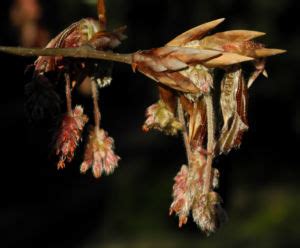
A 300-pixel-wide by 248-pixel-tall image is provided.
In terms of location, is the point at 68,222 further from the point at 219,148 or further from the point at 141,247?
the point at 219,148

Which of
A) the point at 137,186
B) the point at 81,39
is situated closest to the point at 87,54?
the point at 81,39

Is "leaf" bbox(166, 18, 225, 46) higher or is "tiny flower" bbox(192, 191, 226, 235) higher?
"leaf" bbox(166, 18, 225, 46)

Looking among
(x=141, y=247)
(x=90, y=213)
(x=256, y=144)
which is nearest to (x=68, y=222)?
(x=90, y=213)

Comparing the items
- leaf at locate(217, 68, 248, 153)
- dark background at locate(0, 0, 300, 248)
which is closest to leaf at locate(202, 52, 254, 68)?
leaf at locate(217, 68, 248, 153)

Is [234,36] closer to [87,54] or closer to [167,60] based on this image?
[167,60]

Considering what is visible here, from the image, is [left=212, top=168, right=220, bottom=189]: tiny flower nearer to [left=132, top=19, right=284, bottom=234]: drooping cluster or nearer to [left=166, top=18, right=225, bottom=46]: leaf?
[left=132, top=19, right=284, bottom=234]: drooping cluster

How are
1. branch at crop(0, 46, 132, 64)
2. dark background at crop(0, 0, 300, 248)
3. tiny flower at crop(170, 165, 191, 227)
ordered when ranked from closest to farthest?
branch at crop(0, 46, 132, 64) → tiny flower at crop(170, 165, 191, 227) → dark background at crop(0, 0, 300, 248)

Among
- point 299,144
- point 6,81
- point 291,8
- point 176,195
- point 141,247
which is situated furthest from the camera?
point 299,144
